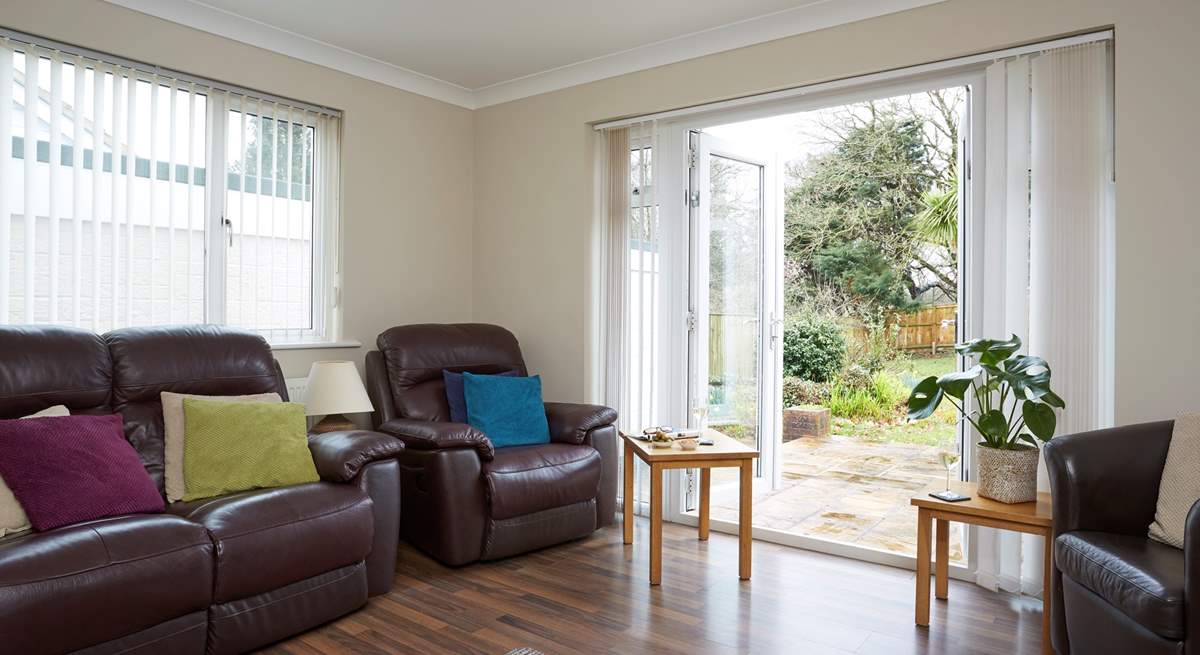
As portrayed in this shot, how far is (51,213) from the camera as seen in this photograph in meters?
3.15

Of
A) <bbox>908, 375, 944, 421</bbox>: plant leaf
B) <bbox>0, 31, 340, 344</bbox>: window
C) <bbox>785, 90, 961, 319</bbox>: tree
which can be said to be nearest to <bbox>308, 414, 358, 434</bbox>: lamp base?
<bbox>0, 31, 340, 344</bbox>: window

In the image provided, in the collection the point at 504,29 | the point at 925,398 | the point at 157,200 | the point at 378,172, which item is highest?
the point at 504,29

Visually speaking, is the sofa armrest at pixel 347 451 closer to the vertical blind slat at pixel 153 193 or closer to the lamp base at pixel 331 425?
the lamp base at pixel 331 425

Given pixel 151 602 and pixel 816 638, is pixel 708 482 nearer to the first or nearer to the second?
pixel 816 638

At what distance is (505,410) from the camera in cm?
381

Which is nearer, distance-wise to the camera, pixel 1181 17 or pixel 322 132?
pixel 1181 17

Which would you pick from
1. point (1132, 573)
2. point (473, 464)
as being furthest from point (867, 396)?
point (1132, 573)

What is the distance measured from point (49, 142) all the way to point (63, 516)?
177cm

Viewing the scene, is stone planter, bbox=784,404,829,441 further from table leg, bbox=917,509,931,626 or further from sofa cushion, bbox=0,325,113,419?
sofa cushion, bbox=0,325,113,419

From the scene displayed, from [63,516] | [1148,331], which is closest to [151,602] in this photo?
[63,516]

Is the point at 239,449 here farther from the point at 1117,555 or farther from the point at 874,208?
the point at 874,208

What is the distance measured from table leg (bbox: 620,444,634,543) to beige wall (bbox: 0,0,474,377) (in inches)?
65.7

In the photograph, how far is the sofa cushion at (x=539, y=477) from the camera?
333 cm

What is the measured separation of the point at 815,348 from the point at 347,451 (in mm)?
5641
